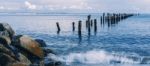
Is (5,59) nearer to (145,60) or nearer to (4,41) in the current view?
(4,41)

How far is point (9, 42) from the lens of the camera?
23.4 metres

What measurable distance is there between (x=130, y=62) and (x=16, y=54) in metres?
7.93

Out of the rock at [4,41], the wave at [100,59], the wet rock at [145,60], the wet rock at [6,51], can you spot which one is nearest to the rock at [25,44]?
the rock at [4,41]

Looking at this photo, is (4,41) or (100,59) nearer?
(4,41)

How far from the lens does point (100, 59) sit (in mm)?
27266

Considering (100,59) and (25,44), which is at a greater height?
(25,44)

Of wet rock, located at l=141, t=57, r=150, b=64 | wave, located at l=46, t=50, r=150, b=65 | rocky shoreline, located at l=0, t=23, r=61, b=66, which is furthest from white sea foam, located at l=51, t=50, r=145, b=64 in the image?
rocky shoreline, located at l=0, t=23, r=61, b=66

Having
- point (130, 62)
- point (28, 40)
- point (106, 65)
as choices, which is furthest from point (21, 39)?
point (130, 62)

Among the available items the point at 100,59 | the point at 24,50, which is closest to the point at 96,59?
the point at 100,59

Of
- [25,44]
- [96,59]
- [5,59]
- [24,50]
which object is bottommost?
[96,59]

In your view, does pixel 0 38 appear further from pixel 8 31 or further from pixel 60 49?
pixel 60 49

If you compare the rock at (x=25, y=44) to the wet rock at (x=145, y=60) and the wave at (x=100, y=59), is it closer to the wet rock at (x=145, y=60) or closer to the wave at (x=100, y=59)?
→ the wave at (x=100, y=59)

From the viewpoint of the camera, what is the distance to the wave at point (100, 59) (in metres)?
26.2

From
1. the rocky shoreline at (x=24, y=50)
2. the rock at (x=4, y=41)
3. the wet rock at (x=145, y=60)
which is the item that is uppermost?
the rock at (x=4, y=41)
